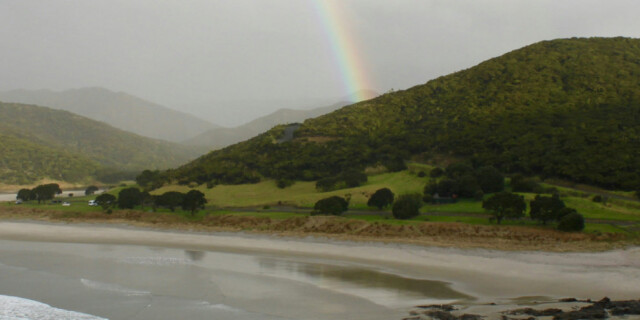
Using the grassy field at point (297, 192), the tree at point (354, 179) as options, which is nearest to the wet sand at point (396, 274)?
the grassy field at point (297, 192)

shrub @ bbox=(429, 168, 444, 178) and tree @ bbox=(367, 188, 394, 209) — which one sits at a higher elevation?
shrub @ bbox=(429, 168, 444, 178)

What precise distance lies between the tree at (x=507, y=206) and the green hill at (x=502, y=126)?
53.2 feet

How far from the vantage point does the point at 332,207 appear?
38656 mm

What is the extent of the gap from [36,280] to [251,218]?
19.0 meters

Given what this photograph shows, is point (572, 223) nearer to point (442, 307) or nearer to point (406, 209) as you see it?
point (406, 209)

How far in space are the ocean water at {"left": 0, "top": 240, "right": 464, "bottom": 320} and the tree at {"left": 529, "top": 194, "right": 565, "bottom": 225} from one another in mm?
13223

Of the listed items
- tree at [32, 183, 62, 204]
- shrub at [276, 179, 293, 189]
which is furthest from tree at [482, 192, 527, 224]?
tree at [32, 183, 62, 204]

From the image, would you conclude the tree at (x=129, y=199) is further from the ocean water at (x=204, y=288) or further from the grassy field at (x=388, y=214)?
the ocean water at (x=204, y=288)

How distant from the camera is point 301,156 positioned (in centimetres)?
6638

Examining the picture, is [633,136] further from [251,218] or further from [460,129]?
[251,218]

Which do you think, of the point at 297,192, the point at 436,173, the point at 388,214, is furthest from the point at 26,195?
the point at 436,173

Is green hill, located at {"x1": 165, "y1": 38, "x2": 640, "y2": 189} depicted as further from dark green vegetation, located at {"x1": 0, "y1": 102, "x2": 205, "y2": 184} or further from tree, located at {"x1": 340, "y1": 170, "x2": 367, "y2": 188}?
dark green vegetation, located at {"x1": 0, "y1": 102, "x2": 205, "y2": 184}

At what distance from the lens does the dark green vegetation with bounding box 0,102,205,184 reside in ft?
356

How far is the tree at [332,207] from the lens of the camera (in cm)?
3859
